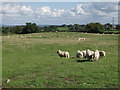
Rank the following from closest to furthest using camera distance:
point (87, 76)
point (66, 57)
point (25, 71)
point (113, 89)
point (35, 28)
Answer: point (113, 89) < point (87, 76) < point (25, 71) < point (66, 57) < point (35, 28)

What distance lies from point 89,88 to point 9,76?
5.65 meters

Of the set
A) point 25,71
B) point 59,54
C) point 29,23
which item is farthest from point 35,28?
point 25,71

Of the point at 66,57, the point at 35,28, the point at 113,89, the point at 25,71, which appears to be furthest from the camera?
the point at 35,28

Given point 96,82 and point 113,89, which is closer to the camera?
point 113,89

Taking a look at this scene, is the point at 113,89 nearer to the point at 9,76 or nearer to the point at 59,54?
the point at 9,76

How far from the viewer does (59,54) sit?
23.9m

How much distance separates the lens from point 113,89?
10.3 m

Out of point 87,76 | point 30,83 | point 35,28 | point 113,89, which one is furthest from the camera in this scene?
point 35,28

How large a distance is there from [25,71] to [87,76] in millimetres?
4588

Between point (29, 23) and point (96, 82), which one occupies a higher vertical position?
point (29, 23)

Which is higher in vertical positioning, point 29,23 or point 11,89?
point 29,23

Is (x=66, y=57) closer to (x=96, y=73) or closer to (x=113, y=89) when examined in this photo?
(x=96, y=73)

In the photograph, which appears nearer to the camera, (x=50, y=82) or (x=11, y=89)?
(x=11, y=89)

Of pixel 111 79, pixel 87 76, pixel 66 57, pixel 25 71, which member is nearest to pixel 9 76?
pixel 25 71
